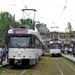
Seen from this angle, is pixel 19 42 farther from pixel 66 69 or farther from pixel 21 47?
pixel 66 69

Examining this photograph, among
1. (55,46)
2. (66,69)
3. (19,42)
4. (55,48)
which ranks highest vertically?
(55,46)

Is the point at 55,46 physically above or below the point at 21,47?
above

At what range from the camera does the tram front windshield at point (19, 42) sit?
2188 cm

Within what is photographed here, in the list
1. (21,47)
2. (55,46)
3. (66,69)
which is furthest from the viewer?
(55,46)

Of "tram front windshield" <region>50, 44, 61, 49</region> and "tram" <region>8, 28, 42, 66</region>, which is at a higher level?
"tram front windshield" <region>50, 44, 61, 49</region>

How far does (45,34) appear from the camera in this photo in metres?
165

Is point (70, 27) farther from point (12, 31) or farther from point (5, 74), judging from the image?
point (5, 74)

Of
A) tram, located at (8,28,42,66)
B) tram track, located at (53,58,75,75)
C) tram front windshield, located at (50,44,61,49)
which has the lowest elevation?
tram track, located at (53,58,75,75)

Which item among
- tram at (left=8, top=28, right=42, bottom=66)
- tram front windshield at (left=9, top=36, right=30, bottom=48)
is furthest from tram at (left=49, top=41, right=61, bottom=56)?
tram front windshield at (left=9, top=36, right=30, bottom=48)

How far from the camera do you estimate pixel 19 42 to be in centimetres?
2195

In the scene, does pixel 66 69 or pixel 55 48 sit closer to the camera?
pixel 66 69

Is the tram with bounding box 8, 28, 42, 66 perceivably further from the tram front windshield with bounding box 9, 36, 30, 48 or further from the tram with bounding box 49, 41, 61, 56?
the tram with bounding box 49, 41, 61, 56

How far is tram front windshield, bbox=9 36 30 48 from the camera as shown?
21875mm

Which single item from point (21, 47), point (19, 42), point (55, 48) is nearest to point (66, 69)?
point (21, 47)
